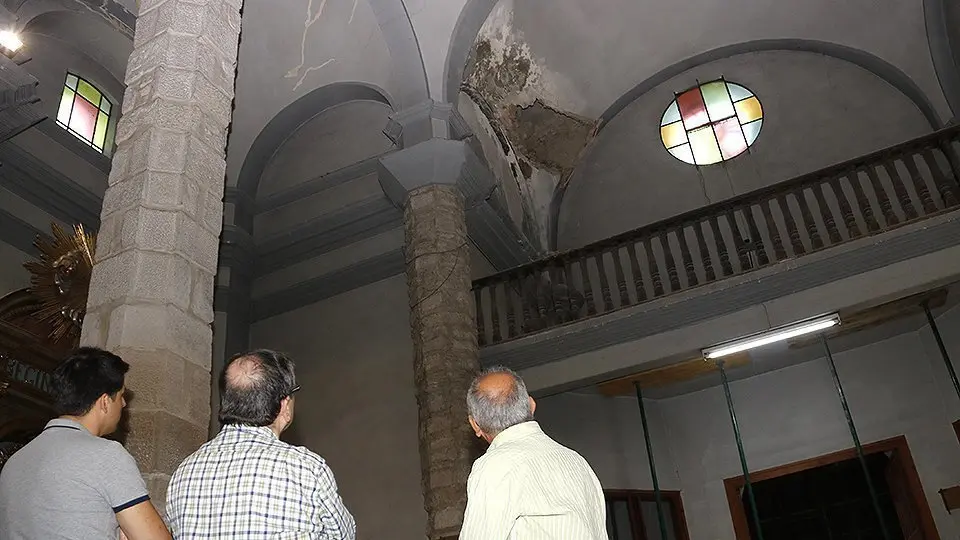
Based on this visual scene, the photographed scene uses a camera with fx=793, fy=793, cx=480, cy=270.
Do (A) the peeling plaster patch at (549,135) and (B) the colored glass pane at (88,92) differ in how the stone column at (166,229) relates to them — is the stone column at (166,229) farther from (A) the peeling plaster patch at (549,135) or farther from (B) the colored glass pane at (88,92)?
(A) the peeling plaster patch at (549,135)

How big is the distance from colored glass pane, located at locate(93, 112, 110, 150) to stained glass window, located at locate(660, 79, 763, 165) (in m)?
8.36

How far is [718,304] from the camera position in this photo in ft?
27.8

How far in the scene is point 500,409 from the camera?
262 cm

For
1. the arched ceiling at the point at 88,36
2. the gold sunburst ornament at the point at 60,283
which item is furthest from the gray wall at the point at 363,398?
the arched ceiling at the point at 88,36

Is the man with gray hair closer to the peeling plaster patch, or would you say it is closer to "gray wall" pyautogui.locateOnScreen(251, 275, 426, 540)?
"gray wall" pyautogui.locateOnScreen(251, 275, 426, 540)

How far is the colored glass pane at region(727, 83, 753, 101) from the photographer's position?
12570 mm

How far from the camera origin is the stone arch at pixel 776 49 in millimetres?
11211

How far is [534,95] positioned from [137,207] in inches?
360

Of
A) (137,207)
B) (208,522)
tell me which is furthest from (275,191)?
(208,522)

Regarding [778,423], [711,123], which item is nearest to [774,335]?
[778,423]

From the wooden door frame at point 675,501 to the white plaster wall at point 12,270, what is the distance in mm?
7615

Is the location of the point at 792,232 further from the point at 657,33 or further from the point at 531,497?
the point at 531,497

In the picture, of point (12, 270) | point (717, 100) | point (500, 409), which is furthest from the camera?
point (717, 100)

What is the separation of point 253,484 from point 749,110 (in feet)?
38.8
